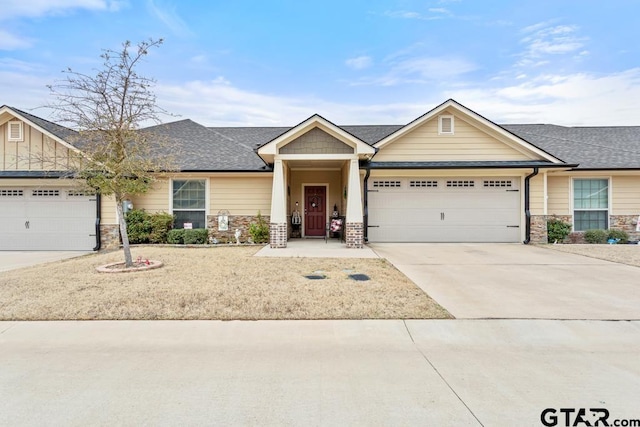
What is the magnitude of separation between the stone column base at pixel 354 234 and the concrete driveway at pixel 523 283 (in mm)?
788

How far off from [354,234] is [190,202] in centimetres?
684

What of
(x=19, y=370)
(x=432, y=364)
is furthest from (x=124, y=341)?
(x=432, y=364)

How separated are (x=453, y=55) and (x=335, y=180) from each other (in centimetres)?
842

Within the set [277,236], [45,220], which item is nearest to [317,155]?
[277,236]

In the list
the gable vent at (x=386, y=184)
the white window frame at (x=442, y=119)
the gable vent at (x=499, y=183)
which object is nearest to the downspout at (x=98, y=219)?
the gable vent at (x=386, y=184)

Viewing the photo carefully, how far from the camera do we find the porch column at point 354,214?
12.0m

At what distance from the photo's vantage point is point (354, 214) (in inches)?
474

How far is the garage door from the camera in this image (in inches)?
551

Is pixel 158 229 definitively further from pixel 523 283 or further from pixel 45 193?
pixel 523 283

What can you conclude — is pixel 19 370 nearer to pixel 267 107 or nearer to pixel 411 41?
pixel 411 41

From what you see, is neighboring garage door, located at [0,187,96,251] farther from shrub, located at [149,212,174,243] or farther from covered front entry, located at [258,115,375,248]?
covered front entry, located at [258,115,375,248]

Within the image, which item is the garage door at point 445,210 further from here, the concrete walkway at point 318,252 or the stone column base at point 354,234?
the concrete walkway at point 318,252

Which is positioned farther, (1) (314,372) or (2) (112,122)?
(2) (112,122)

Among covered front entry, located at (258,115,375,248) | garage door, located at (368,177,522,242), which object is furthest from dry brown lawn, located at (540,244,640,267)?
covered front entry, located at (258,115,375,248)
